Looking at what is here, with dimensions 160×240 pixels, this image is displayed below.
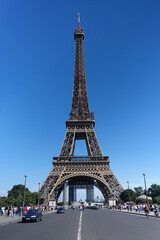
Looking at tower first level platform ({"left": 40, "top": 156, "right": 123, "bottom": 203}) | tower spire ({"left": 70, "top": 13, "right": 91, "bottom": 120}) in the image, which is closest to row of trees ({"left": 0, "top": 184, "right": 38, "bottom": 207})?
tower first level platform ({"left": 40, "top": 156, "right": 123, "bottom": 203})

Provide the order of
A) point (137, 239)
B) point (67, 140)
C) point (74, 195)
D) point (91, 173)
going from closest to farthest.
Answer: point (137, 239), point (91, 173), point (67, 140), point (74, 195)

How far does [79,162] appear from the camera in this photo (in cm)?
5600

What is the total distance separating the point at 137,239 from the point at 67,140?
171 ft

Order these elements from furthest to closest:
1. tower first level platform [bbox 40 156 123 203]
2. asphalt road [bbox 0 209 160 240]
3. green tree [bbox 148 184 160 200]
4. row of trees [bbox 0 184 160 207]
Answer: green tree [bbox 148 184 160 200], row of trees [bbox 0 184 160 207], tower first level platform [bbox 40 156 123 203], asphalt road [bbox 0 209 160 240]

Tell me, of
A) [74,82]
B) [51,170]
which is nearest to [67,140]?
[51,170]

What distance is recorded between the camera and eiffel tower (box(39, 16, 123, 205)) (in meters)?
50.8

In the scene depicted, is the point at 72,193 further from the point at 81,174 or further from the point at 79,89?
the point at 79,89

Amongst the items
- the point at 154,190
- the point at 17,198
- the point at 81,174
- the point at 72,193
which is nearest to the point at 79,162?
the point at 81,174

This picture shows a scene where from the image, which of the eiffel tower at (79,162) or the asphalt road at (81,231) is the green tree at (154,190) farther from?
the asphalt road at (81,231)

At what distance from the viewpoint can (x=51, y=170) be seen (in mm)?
53750

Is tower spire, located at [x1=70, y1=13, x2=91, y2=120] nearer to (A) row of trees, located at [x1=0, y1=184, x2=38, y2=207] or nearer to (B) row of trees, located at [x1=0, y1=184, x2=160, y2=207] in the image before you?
(B) row of trees, located at [x1=0, y1=184, x2=160, y2=207]

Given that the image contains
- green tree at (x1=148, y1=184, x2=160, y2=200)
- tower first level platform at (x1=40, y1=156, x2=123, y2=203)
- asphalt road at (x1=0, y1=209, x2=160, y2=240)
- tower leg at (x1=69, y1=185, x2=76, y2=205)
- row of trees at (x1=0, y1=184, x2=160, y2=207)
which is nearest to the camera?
asphalt road at (x1=0, y1=209, x2=160, y2=240)

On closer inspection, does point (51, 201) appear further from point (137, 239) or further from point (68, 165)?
point (137, 239)

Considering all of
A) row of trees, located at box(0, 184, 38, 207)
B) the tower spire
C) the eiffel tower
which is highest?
the tower spire
